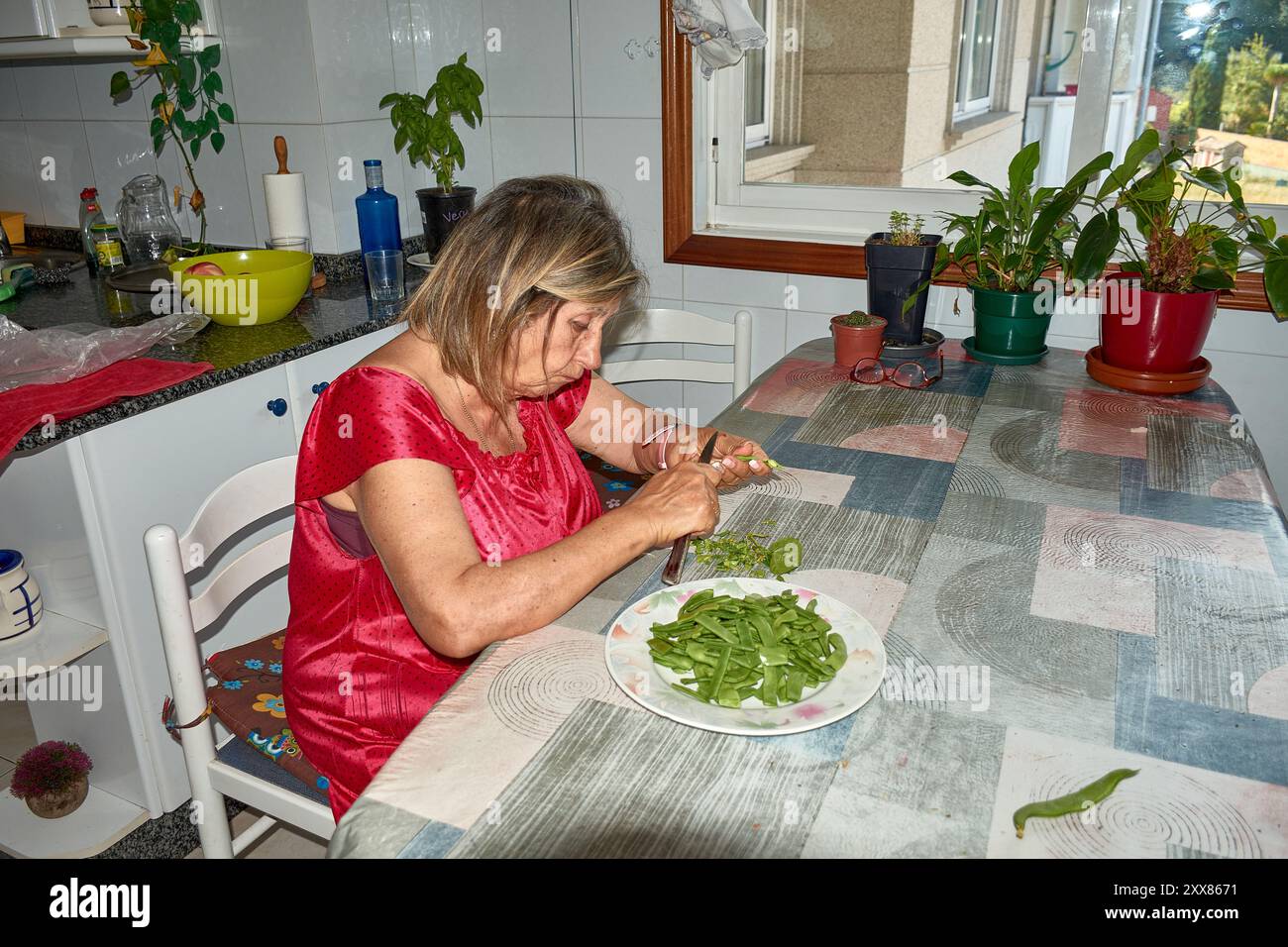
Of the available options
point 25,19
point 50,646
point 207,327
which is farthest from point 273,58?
point 50,646

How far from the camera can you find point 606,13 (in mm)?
2211

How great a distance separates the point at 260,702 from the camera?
1.41 metres

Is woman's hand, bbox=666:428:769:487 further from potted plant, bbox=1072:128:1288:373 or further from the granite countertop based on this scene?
the granite countertop

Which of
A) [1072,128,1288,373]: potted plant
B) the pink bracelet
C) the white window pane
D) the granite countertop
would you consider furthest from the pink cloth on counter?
the white window pane

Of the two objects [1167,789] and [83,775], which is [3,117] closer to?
[83,775]

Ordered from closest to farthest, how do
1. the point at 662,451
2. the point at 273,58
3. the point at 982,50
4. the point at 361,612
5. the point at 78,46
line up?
the point at 361,612 → the point at 662,451 → the point at 78,46 → the point at 273,58 → the point at 982,50

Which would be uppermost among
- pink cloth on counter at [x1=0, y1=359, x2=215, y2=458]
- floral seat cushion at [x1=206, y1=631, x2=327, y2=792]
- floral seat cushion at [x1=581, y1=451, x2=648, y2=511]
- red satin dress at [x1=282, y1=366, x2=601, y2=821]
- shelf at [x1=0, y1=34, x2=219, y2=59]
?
shelf at [x1=0, y1=34, x2=219, y2=59]

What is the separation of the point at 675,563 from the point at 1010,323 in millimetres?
1072

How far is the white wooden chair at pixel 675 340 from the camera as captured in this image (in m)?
2.14

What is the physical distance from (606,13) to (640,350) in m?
0.81

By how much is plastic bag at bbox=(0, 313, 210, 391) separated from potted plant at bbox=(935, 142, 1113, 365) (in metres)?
1.59

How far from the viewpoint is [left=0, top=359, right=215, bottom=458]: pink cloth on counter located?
148 centimetres

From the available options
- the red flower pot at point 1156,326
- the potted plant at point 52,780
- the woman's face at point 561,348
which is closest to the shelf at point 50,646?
the potted plant at point 52,780

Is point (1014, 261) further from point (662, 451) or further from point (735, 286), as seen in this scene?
point (662, 451)
